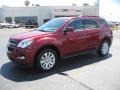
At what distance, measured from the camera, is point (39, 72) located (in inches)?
285

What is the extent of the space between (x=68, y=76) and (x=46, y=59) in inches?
37.7

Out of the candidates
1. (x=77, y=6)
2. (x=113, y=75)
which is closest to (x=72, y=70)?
(x=113, y=75)

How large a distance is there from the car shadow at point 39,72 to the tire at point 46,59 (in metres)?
0.17

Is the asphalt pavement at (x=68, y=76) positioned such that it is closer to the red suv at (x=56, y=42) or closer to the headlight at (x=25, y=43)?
the red suv at (x=56, y=42)

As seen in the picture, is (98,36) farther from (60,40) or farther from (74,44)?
(60,40)

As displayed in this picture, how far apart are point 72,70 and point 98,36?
2349 millimetres

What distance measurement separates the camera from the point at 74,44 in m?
8.06

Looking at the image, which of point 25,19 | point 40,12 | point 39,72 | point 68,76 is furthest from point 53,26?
point 25,19

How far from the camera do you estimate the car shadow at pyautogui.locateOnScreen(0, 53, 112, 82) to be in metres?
6.76

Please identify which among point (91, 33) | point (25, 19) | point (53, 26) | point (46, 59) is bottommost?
point (46, 59)

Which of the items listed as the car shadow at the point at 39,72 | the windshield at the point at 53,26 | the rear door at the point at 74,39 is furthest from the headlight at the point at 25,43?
the rear door at the point at 74,39

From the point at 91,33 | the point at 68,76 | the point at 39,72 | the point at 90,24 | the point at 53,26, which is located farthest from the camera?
the point at 90,24

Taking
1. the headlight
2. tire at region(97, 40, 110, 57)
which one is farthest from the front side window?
the headlight

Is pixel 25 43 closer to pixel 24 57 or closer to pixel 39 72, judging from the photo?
pixel 24 57
